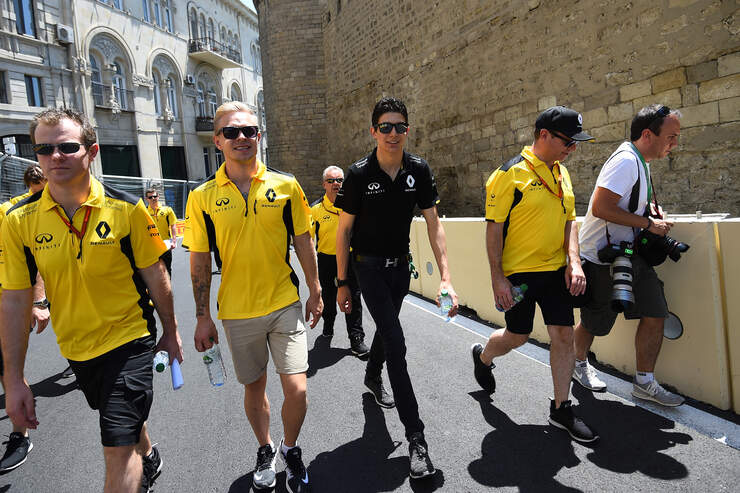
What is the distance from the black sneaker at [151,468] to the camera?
2.81 m

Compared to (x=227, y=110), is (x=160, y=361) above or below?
below

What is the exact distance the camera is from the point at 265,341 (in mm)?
2752

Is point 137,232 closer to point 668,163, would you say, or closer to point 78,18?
point 668,163

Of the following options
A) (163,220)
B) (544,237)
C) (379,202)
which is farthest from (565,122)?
(163,220)

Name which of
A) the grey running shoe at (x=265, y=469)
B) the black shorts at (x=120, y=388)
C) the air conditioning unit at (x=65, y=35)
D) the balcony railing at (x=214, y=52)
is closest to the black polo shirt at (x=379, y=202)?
the grey running shoe at (x=265, y=469)

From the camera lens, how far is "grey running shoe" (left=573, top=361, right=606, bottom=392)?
3676mm

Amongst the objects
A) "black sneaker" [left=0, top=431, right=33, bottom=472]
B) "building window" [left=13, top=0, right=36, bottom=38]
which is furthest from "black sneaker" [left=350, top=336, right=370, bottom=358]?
"building window" [left=13, top=0, right=36, bottom=38]

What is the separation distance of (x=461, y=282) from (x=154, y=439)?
4183mm

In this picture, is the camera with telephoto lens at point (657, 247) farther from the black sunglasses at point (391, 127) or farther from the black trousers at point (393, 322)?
the black sunglasses at point (391, 127)

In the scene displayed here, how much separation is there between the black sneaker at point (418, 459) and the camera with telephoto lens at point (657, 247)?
1972 mm

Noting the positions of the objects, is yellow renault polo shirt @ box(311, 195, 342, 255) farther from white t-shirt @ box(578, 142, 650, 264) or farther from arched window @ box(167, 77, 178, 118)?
arched window @ box(167, 77, 178, 118)

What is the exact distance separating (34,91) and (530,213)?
26.5 m

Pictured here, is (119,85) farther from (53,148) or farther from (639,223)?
(639,223)

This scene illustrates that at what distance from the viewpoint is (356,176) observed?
122 inches
